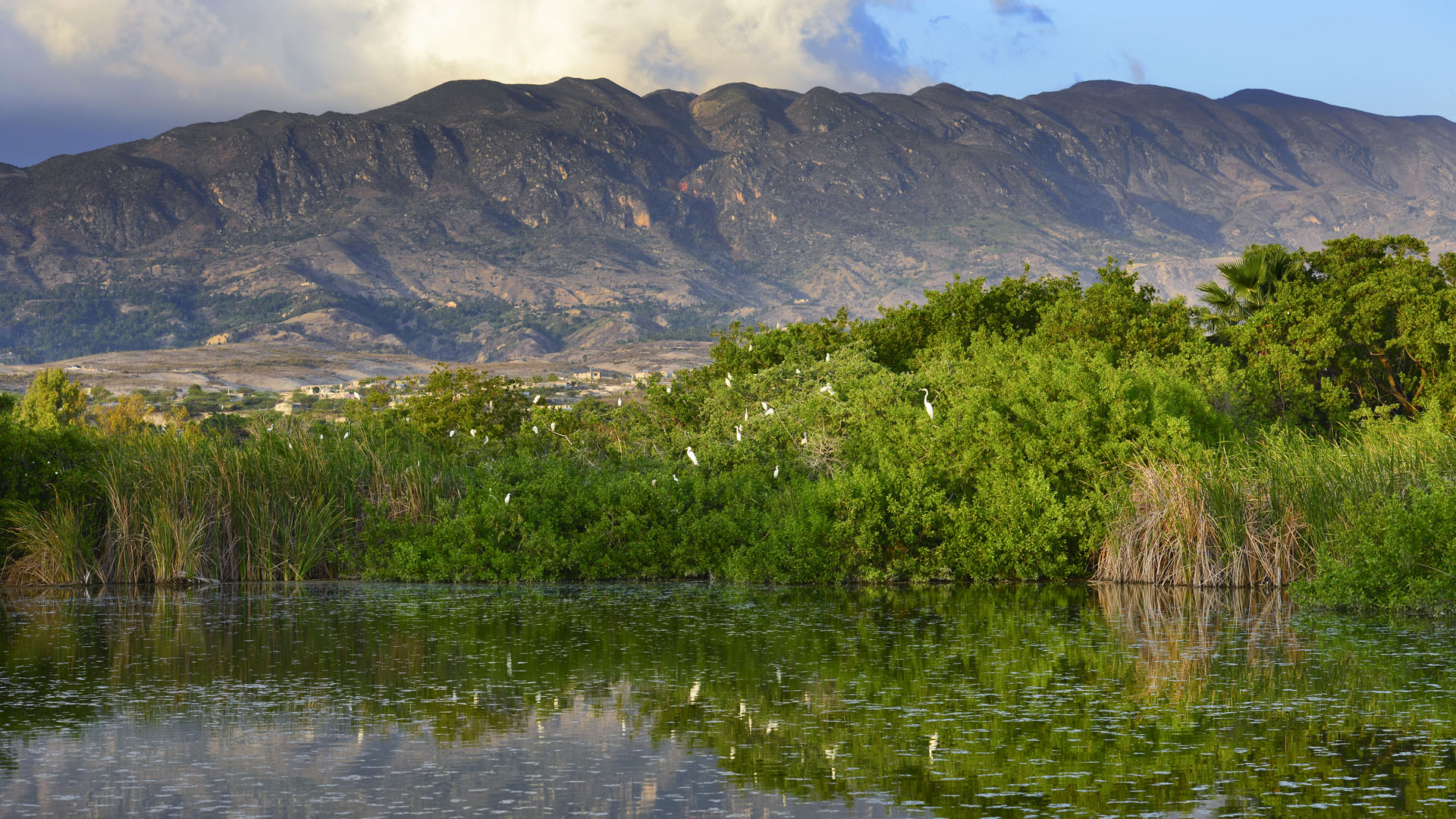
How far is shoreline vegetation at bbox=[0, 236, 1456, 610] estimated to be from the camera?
20.0m

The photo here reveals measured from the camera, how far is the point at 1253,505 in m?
20.1

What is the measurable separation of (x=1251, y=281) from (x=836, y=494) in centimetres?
1845

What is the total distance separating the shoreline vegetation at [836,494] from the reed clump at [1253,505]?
38 mm

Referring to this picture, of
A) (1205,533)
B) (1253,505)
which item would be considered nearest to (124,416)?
(1205,533)

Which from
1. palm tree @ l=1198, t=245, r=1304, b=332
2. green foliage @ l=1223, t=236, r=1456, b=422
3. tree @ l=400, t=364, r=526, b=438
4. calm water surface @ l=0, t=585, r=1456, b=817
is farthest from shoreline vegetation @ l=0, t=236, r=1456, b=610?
palm tree @ l=1198, t=245, r=1304, b=332

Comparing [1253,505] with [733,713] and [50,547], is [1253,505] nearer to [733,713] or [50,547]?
[733,713]

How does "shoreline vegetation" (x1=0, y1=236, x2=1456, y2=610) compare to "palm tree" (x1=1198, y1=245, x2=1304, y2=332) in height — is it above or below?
below

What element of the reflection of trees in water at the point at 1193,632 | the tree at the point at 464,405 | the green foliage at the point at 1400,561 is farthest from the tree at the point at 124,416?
the green foliage at the point at 1400,561

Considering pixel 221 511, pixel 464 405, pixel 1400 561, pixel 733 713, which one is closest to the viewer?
pixel 733 713

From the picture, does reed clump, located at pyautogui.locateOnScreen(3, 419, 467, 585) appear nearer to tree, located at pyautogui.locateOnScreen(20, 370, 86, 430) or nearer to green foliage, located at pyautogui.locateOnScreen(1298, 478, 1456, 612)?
green foliage, located at pyautogui.locateOnScreen(1298, 478, 1456, 612)

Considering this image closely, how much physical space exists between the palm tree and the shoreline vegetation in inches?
270

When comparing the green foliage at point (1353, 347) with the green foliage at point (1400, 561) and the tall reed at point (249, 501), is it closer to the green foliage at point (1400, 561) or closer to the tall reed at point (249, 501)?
the green foliage at point (1400, 561)

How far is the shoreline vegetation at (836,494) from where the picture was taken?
1998 centimetres

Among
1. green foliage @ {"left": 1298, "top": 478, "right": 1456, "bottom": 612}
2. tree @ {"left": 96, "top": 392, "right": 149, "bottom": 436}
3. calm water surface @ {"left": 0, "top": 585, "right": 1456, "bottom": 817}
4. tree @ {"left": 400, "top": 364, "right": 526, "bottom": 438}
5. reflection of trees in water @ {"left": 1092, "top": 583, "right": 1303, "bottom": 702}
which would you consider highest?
tree @ {"left": 96, "top": 392, "right": 149, "bottom": 436}
